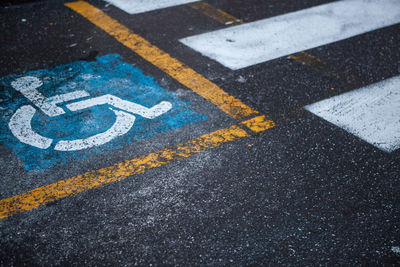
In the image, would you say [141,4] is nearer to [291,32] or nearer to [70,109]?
[291,32]

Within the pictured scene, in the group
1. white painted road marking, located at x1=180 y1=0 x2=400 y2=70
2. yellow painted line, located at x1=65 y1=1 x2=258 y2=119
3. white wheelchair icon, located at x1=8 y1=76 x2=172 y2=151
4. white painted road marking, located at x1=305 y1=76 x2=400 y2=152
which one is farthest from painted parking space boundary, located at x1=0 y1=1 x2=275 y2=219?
white painted road marking, located at x1=305 y1=76 x2=400 y2=152

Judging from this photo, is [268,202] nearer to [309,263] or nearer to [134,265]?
[309,263]

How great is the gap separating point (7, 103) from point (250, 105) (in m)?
2.23

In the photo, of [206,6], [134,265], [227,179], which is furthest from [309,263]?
[206,6]

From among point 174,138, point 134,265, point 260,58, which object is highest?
point 260,58

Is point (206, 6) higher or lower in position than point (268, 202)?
higher

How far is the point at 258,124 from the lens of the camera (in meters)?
3.30

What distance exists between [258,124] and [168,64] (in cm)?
133

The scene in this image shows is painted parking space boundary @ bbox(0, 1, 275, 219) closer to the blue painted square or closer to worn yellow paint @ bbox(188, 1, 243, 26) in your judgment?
the blue painted square

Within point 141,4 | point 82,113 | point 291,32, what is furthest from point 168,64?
point 141,4

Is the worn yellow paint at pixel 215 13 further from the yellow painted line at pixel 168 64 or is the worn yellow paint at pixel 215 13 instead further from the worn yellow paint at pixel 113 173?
the worn yellow paint at pixel 113 173

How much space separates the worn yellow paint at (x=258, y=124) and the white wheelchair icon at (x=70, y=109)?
0.74m

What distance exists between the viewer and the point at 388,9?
5.54m

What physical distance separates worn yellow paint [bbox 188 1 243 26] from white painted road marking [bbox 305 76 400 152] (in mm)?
1990
